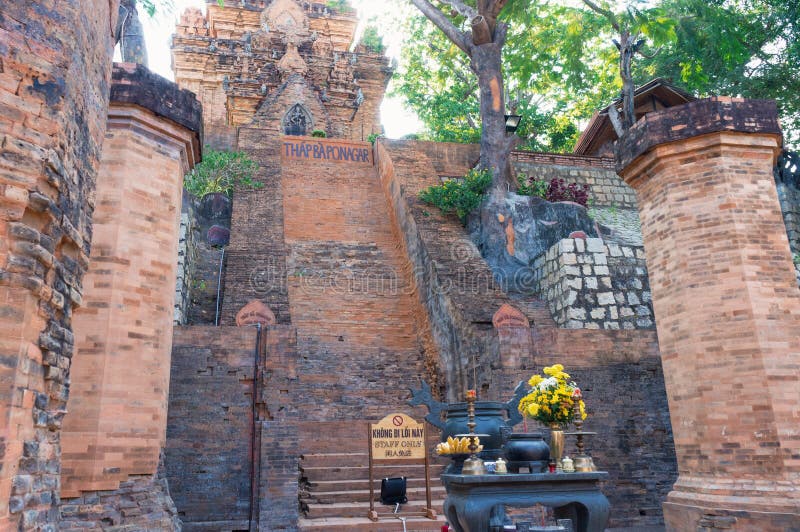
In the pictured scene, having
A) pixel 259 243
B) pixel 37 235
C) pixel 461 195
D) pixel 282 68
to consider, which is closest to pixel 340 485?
pixel 37 235

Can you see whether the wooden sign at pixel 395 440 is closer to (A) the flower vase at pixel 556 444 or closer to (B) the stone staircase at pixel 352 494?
(B) the stone staircase at pixel 352 494

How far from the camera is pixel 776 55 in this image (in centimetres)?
1836

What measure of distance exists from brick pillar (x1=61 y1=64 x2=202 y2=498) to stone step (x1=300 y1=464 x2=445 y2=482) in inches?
92.1

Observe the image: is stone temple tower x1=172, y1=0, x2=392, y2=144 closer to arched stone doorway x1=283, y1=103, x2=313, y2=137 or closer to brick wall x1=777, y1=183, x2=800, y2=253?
arched stone doorway x1=283, y1=103, x2=313, y2=137

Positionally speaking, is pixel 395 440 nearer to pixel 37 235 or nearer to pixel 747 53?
pixel 37 235

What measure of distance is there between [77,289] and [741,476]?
21.6 feet

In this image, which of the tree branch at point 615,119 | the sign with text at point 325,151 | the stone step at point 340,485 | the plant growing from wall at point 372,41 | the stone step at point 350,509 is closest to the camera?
the stone step at point 350,509

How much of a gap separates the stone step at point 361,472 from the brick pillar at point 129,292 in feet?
7.68

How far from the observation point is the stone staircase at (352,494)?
7625 mm

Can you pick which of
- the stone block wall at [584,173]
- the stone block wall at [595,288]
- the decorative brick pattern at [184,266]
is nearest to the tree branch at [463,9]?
the stone block wall at [584,173]

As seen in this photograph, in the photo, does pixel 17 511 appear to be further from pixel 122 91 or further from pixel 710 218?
pixel 710 218

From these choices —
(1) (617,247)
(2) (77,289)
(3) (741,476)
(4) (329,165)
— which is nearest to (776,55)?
(1) (617,247)

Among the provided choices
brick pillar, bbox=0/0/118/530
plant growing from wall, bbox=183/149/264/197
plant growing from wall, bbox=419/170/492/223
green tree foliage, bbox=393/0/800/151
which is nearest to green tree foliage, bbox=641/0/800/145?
green tree foliage, bbox=393/0/800/151

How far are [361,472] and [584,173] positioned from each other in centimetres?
1310
